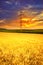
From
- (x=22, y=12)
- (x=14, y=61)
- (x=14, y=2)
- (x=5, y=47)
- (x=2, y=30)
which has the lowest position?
(x=14, y=61)

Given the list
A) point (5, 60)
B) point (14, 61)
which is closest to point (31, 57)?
point (14, 61)

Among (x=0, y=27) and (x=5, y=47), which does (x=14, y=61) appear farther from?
(x=0, y=27)

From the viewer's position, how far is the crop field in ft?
6.97

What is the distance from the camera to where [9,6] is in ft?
7.48

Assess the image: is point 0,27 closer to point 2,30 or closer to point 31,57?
point 2,30

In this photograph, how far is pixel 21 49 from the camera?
86.5 inches

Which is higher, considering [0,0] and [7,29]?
[0,0]

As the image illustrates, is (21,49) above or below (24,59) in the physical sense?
above

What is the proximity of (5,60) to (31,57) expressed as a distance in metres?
0.41

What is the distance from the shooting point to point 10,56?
219 centimetres

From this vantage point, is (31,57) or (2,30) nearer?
(31,57)

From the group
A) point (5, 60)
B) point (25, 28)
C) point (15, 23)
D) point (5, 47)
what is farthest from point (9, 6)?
point (5, 60)

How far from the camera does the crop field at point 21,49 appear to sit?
2.12 m

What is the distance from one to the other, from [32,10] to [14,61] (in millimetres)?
838
